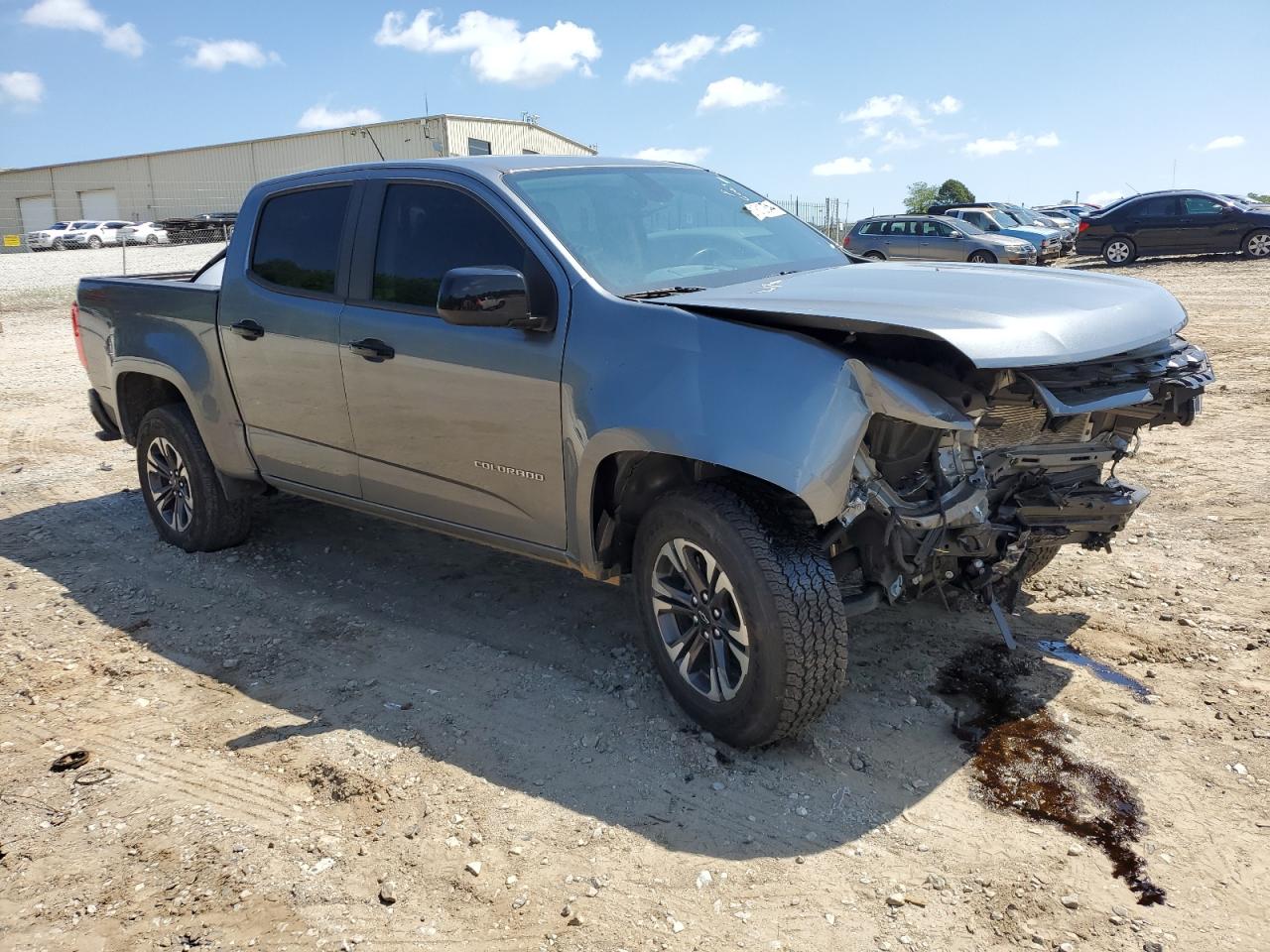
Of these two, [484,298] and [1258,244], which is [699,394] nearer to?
[484,298]

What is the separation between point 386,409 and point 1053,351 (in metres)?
2.64

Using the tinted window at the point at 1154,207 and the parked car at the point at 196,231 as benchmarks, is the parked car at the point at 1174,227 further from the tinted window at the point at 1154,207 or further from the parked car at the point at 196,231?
the parked car at the point at 196,231

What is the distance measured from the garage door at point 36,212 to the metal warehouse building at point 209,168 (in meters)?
0.05

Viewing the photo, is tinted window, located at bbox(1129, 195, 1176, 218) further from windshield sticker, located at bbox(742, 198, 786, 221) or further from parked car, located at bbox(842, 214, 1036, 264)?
windshield sticker, located at bbox(742, 198, 786, 221)

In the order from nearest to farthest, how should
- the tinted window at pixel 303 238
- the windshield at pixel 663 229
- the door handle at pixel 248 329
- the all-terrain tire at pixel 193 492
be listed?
the windshield at pixel 663 229
the tinted window at pixel 303 238
the door handle at pixel 248 329
the all-terrain tire at pixel 193 492

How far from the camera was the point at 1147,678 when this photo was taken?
154 inches

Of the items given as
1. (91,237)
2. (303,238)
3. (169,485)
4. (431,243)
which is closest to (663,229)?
(431,243)

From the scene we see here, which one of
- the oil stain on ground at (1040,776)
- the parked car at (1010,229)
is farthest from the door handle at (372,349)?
the parked car at (1010,229)

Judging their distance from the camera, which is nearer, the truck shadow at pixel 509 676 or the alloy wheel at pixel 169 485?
the truck shadow at pixel 509 676

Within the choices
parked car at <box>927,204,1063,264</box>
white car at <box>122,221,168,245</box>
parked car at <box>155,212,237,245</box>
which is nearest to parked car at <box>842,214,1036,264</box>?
parked car at <box>927,204,1063,264</box>

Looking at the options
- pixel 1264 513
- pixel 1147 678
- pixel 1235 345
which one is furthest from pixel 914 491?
pixel 1235 345

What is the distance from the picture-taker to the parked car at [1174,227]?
2073 cm

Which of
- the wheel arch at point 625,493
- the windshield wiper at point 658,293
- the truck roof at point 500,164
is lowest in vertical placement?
the wheel arch at point 625,493

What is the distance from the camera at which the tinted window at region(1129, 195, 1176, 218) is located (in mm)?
21391
